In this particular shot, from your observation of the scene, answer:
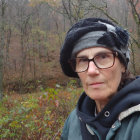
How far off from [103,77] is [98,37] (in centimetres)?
33

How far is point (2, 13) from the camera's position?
9281 mm

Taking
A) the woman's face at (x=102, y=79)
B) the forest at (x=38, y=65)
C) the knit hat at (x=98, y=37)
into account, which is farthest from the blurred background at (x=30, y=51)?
the woman's face at (x=102, y=79)

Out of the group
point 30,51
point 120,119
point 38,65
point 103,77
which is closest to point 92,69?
point 103,77

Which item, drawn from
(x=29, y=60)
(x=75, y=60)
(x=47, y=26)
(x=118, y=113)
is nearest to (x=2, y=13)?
(x=75, y=60)

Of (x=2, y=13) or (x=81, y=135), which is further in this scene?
(x=2, y=13)

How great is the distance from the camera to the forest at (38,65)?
406cm

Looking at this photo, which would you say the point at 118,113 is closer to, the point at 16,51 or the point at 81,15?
the point at 81,15

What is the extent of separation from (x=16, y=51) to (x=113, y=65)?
25.0 m

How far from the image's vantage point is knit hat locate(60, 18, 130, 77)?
4.29 feet

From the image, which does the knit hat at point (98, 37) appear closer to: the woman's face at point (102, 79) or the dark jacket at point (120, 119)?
the woman's face at point (102, 79)

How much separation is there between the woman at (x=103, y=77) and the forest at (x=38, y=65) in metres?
2.08

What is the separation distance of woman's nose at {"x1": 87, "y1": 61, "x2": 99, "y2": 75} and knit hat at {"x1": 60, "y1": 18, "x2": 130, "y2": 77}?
0.15 m

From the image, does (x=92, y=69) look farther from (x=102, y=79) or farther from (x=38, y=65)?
(x=38, y=65)

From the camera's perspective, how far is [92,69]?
1.33 metres
